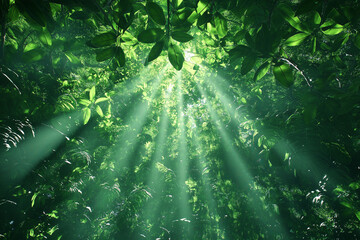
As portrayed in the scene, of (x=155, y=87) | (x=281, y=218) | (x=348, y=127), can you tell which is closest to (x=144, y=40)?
(x=348, y=127)

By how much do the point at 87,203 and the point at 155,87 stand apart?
281 centimetres

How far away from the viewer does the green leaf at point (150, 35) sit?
54cm

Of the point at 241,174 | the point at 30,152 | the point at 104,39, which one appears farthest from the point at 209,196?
the point at 104,39

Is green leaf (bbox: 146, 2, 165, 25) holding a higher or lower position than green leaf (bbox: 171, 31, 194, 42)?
higher

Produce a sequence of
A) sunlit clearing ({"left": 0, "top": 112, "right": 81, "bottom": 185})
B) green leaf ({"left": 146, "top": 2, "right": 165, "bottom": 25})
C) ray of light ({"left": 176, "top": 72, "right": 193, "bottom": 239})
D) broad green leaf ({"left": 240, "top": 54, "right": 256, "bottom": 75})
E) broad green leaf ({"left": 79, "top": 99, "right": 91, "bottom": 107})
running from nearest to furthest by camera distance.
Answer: green leaf ({"left": 146, "top": 2, "right": 165, "bottom": 25}), broad green leaf ({"left": 240, "top": 54, "right": 256, "bottom": 75}), broad green leaf ({"left": 79, "top": 99, "right": 91, "bottom": 107}), sunlit clearing ({"left": 0, "top": 112, "right": 81, "bottom": 185}), ray of light ({"left": 176, "top": 72, "right": 193, "bottom": 239})

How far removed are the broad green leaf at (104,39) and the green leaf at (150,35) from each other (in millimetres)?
120

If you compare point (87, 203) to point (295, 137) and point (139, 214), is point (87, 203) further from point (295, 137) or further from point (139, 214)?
point (295, 137)

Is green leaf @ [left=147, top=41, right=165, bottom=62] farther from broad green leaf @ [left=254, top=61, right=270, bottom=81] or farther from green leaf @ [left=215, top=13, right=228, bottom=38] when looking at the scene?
broad green leaf @ [left=254, top=61, right=270, bottom=81]

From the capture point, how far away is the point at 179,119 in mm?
4648

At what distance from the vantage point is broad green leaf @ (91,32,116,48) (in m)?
0.55

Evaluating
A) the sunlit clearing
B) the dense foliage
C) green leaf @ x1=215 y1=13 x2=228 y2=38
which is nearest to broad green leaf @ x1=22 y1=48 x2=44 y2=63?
the dense foliage

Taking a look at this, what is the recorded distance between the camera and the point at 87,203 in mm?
2609

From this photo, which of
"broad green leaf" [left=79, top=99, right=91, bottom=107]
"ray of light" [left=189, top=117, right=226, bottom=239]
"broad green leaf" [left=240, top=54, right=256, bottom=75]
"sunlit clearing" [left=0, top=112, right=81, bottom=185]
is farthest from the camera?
"ray of light" [left=189, top=117, right=226, bottom=239]

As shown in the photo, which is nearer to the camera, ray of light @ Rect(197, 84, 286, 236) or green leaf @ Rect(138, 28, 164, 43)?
green leaf @ Rect(138, 28, 164, 43)
